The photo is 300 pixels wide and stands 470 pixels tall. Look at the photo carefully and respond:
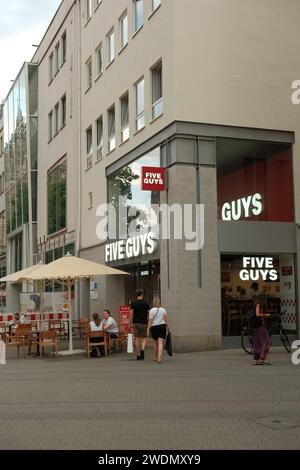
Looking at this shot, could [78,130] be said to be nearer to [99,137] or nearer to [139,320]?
[99,137]

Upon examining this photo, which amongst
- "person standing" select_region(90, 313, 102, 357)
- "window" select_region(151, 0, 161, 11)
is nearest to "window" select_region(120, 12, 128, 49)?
"window" select_region(151, 0, 161, 11)

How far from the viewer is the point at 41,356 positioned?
17.8m

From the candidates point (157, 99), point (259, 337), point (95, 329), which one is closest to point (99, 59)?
point (157, 99)

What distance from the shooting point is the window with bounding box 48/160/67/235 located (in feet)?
103

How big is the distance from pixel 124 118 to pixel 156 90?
3166 millimetres

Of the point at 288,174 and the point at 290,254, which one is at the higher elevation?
the point at 288,174

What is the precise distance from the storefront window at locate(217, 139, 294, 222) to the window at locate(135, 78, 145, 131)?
355cm

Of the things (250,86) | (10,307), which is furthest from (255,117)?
(10,307)

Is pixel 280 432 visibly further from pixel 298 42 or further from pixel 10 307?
pixel 10 307

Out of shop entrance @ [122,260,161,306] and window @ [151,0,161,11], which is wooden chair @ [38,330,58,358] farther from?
window @ [151,0,161,11]

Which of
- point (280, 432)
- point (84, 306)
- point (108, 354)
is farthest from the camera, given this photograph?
point (84, 306)

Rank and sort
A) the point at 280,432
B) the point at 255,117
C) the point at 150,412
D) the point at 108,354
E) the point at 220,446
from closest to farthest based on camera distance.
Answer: the point at 220,446, the point at 280,432, the point at 150,412, the point at 108,354, the point at 255,117

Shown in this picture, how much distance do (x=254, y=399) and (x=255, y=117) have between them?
11041 mm

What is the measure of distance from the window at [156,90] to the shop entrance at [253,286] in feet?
16.6
